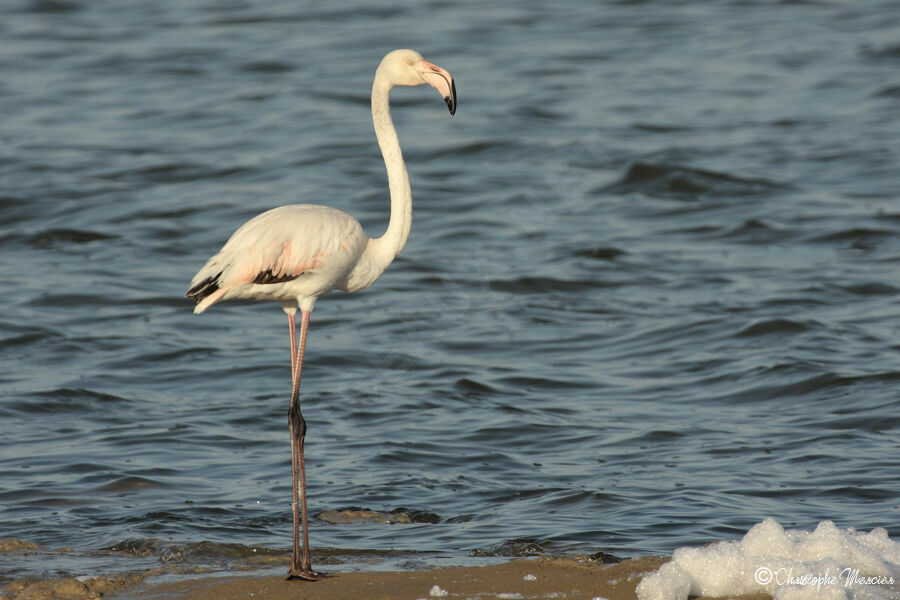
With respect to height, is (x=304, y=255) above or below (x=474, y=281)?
above

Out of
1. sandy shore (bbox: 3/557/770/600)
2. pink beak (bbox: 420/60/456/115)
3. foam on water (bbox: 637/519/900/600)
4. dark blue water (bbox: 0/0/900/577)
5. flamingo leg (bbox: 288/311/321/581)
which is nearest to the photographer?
foam on water (bbox: 637/519/900/600)

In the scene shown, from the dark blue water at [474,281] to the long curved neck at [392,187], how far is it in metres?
1.68

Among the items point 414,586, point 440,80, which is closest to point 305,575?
point 414,586

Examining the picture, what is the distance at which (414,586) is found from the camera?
6.39 metres

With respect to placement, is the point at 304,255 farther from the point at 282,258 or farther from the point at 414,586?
the point at 414,586

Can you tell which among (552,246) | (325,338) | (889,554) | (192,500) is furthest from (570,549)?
(552,246)

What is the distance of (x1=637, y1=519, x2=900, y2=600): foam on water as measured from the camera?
19.2 feet

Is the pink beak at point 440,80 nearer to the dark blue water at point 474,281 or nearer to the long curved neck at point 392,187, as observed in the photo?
the long curved neck at point 392,187

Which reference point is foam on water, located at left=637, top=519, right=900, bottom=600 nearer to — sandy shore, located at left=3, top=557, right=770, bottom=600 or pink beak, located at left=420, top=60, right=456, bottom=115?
sandy shore, located at left=3, top=557, right=770, bottom=600

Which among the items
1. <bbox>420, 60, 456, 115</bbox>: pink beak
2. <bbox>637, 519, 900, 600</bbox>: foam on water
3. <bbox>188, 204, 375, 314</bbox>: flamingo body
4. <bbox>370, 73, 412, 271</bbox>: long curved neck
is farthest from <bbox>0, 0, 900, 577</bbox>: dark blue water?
<bbox>420, 60, 456, 115</bbox>: pink beak

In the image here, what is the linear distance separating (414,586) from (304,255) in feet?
6.23

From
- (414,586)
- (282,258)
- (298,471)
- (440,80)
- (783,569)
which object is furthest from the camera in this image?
(440,80)

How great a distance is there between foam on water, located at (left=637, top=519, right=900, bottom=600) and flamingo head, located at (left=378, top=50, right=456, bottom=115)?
2952mm

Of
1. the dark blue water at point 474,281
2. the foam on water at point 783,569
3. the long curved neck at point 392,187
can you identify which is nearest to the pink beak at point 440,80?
the long curved neck at point 392,187
